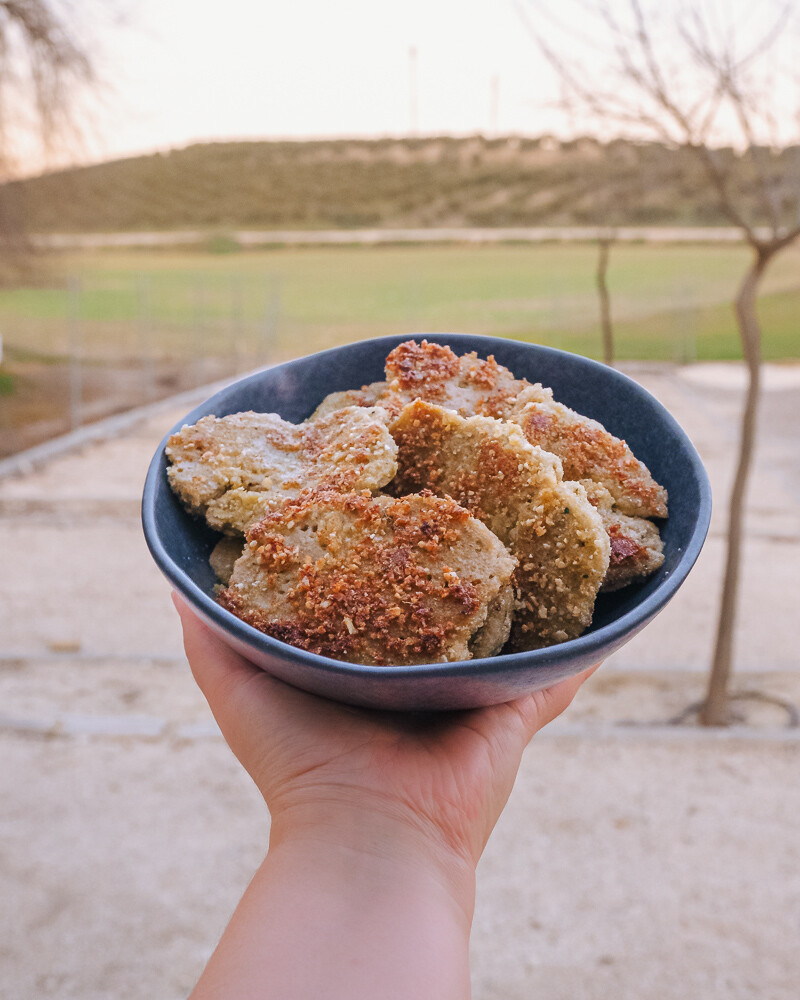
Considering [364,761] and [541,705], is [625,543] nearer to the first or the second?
[541,705]

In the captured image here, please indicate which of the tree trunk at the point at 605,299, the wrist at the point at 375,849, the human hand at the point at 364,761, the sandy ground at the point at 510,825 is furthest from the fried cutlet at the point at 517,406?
the tree trunk at the point at 605,299

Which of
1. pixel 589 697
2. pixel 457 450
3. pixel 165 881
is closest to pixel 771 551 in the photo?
pixel 589 697

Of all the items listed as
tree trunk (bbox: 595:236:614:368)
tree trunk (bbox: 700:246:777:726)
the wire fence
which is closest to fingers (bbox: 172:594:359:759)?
tree trunk (bbox: 700:246:777:726)

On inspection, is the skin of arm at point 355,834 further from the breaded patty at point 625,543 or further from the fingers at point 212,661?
the breaded patty at point 625,543

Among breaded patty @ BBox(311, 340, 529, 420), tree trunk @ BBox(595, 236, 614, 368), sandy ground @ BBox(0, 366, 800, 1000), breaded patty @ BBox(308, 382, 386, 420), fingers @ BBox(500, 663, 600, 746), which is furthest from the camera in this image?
tree trunk @ BBox(595, 236, 614, 368)

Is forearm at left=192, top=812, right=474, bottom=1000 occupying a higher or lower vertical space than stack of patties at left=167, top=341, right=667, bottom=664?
lower

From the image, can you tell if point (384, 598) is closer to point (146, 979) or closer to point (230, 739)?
point (230, 739)

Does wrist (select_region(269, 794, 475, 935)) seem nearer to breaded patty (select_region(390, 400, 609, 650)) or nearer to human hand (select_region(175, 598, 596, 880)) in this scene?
human hand (select_region(175, 598, 596, 880))
